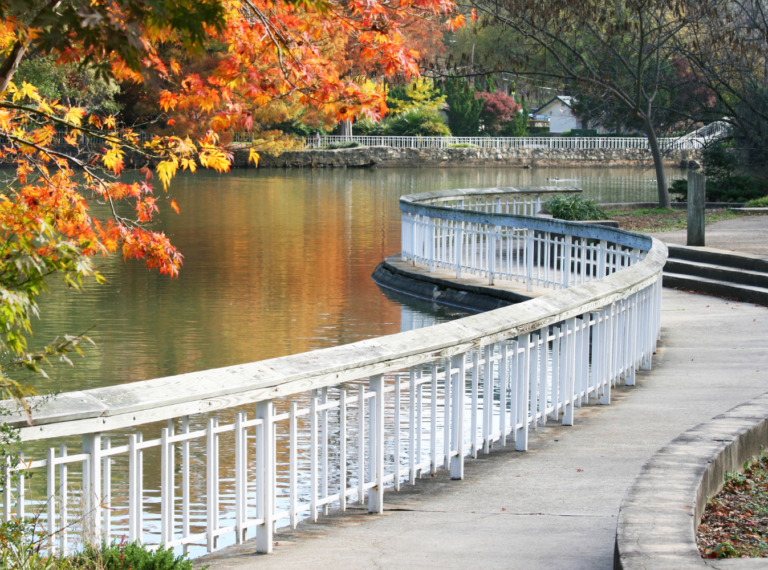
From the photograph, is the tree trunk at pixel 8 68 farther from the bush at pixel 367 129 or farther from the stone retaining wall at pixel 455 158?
the bush at pixel 367 129

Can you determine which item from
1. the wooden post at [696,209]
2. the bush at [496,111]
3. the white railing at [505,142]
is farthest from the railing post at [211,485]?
the bush at [496,111]

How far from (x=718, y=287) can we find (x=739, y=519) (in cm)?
1104

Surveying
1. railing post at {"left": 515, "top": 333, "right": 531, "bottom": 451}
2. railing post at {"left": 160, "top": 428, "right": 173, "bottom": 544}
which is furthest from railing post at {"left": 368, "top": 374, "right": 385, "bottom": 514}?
railing post at {"left": 515, "top": 333, "right": 531, "bottom": 451}

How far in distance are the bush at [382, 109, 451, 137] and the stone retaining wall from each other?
381cm

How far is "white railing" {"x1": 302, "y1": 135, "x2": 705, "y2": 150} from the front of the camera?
231 ft

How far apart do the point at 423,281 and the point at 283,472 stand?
32.5 feet

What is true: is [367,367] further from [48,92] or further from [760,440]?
[48,92]

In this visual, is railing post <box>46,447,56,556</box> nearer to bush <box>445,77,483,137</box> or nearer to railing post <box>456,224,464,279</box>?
railing post <box>456,224,464,279</box>

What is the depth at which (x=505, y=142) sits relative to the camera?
2943 inches

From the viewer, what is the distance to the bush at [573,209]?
20234mm

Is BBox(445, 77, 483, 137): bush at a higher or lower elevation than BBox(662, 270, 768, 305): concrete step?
higher

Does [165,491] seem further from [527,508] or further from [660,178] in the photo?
[660,178]

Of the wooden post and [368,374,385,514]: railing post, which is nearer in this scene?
[368,374,385,514]: railing post

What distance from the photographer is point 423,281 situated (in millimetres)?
17141
